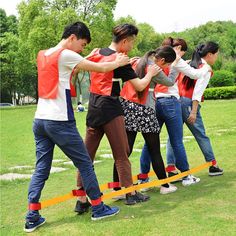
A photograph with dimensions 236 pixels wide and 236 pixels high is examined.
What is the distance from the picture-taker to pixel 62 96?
402 cm

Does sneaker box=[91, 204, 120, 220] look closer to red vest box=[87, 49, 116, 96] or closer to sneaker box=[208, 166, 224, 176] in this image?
red vest box=[87, 49, 116, 96]

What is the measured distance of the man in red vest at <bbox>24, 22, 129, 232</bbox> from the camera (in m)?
3.99

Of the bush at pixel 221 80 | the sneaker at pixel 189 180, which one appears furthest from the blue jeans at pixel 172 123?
the bush at pixel 221 80

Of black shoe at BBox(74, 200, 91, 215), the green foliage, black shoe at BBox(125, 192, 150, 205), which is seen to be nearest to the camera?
black shoe at BBox(74, 200, 91, 215)

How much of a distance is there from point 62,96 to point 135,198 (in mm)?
1562

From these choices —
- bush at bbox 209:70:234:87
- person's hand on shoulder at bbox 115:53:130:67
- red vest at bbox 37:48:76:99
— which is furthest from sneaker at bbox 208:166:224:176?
bush at bbox 209:70:234:87

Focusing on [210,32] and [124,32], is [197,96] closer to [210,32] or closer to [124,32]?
[124,32]

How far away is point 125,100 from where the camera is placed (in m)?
4.90

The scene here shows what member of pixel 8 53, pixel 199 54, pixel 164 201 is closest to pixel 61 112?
pixel 164 201

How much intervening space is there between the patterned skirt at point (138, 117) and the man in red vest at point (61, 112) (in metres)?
0.78

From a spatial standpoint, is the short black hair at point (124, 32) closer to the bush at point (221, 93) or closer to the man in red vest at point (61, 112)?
the man in red vest at point (61, 112)

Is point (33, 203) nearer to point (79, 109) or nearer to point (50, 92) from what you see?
point (50, 92)

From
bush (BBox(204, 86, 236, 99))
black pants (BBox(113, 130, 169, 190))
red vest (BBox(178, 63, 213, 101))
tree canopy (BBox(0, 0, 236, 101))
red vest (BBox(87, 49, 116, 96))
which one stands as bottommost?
bush (BBox(204, 86, 236, 99))

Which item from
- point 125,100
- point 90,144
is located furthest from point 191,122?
point 90,144
